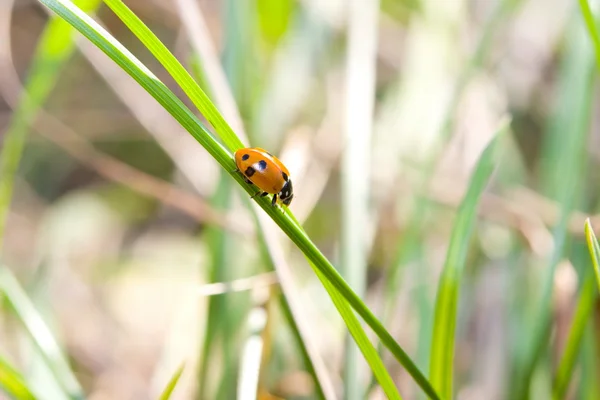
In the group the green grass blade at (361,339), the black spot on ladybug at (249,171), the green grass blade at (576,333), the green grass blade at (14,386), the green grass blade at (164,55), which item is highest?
the black spot on ladybug at (249,171)

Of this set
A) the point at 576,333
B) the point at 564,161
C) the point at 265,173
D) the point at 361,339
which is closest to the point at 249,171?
the point at 265,173

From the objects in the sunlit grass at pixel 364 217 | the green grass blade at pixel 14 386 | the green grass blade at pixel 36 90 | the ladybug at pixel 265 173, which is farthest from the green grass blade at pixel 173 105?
the green grass blade at pixel 36 90

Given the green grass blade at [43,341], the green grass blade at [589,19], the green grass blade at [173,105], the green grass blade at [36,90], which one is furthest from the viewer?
the green grass blade at [36,90]

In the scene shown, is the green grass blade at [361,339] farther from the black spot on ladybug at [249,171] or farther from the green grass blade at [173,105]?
the black spot on ladybug at [249,171]

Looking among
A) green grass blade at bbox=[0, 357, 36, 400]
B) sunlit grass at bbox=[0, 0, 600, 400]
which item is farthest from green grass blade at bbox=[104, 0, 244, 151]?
green grass blade at bbox=[0, 357, 36, 400]

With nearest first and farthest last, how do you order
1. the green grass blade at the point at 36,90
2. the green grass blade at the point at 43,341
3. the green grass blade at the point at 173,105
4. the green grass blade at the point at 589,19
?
the green grass blade at the point at 173,105 → the green grass blade at the point at 589,19 → the green grass blade at the point at 43,341 → the green grass blade at the point at 36,90

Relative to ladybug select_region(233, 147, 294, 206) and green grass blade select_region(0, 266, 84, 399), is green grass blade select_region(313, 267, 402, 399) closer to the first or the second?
ladybug select_region(233, 147, 294, 206)
